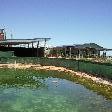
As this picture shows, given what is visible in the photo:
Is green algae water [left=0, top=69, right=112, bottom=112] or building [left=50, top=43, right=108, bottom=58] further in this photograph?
building [left=50, top=43, right=108, bottom=58]

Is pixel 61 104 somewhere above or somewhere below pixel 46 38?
below

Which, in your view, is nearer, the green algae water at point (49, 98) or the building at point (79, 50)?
the green algae water at point (49, 98)

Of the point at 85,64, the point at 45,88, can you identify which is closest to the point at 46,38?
the point at 85,64

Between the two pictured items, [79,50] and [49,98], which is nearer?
[49,98]

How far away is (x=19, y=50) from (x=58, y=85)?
1635 inches

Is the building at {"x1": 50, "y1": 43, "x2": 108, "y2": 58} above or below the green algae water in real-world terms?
above

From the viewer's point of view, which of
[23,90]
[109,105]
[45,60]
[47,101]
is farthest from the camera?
[45,60]

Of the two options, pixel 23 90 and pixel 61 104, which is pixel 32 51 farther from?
pixel 61 104

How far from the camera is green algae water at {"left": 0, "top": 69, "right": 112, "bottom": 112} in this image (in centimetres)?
2139

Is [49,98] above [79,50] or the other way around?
the other way around

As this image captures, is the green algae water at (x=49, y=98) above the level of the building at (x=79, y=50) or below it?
below

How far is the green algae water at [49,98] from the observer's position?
2139cm

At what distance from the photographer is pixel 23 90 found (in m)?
29.8

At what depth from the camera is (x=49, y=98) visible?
84.1 feet
